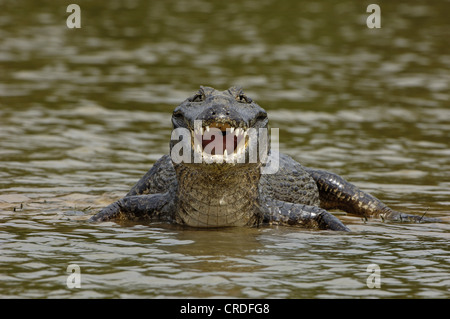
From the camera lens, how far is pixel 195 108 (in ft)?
22.7

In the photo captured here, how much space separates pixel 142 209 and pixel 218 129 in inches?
53.4

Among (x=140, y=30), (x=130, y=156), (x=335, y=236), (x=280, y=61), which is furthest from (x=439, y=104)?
(x=140, y=30)

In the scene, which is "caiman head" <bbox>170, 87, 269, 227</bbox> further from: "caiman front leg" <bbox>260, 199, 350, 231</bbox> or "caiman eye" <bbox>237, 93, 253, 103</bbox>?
"caiman front leg" <bbox>260, 199, 350, 231</bbox>

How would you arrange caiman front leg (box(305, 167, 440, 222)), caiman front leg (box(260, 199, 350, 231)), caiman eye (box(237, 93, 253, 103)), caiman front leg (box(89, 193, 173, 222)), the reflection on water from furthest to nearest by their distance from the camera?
caiman front leg (box(305, 167, 440, 222)) < caiman front leg (box(89, 193, 173, 222)) < caiman front leg (box(260, 199, 350, 231)) < caiman eye (box(237, 93, 253, 103)) < the reflection on water

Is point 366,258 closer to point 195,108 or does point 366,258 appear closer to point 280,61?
point 195,108

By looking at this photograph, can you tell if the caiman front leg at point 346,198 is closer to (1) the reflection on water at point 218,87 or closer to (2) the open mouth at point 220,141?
(1) the reflection on water at point 218,87

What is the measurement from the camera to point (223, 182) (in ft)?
23.1

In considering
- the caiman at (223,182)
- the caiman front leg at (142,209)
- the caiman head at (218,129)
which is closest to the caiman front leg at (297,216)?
the caiman at (223,182)

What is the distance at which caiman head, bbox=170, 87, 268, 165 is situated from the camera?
6559 mm

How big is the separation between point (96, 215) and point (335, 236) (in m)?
2.21

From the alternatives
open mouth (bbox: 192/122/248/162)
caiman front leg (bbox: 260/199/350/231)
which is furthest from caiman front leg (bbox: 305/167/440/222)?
open mouth (bbox: 192/122/248/162)

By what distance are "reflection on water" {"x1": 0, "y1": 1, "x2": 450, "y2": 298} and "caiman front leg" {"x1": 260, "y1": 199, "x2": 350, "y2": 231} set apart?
147mm

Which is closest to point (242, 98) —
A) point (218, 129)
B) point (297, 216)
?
point (218, 129)
